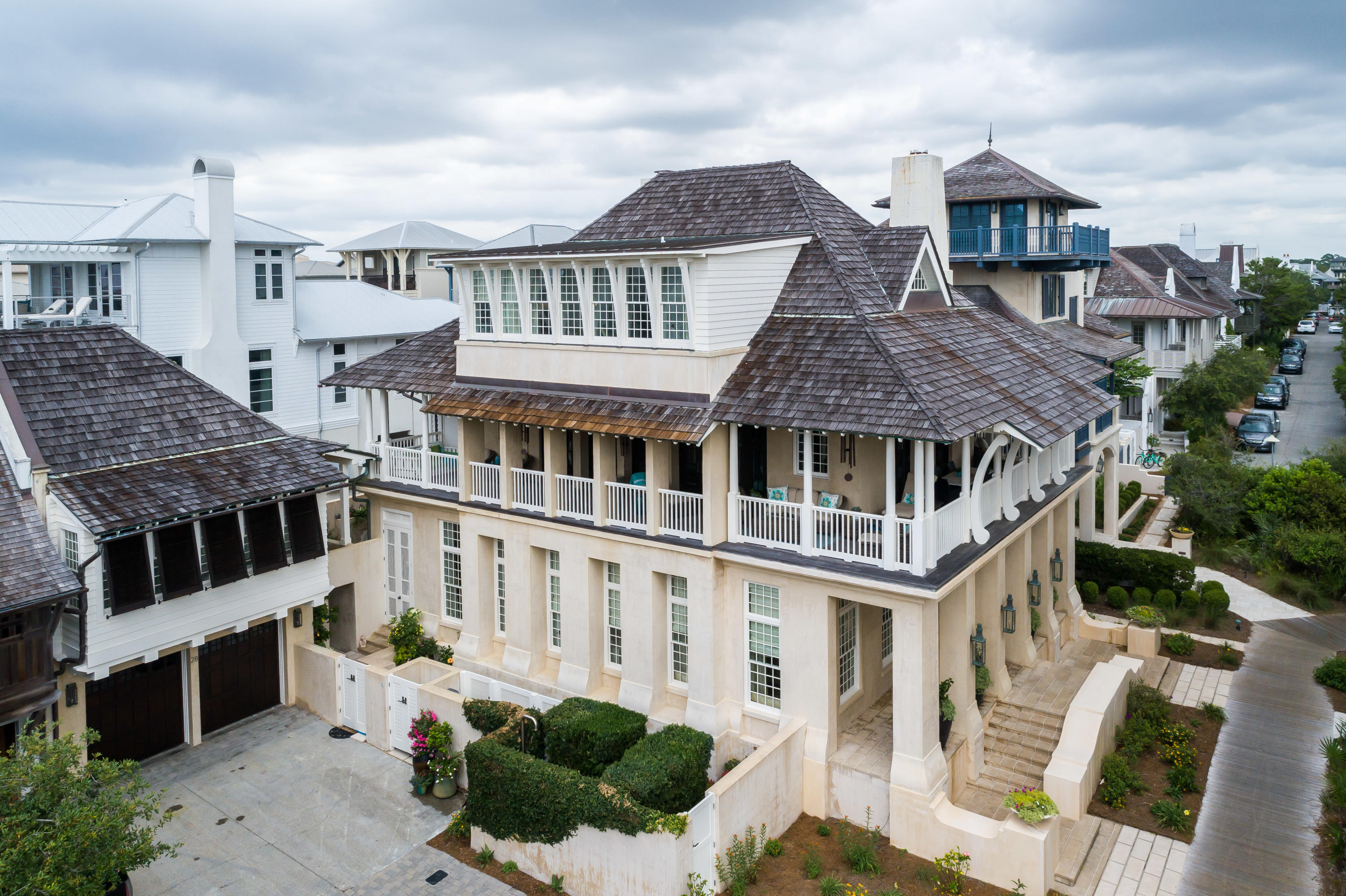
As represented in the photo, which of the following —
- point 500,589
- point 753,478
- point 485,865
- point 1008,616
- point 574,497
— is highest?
point 753,478

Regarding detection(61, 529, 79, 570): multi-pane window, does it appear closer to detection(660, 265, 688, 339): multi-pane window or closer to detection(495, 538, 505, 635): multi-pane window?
detection(495, 538, 505, 635): multi-pane window

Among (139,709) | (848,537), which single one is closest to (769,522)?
(848,537)

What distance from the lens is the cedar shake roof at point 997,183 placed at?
32.2 meters

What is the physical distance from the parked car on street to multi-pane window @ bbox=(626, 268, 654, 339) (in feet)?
188

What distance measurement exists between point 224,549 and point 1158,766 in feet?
66.6

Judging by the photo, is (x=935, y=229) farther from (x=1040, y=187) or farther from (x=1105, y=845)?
(x=1105, y=845)

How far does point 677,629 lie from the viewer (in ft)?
68.7

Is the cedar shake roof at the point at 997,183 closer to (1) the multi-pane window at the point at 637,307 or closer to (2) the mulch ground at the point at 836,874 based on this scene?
(1) the multi-pane window at the point at 637,307

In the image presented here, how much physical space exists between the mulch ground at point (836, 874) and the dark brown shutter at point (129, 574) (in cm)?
1272

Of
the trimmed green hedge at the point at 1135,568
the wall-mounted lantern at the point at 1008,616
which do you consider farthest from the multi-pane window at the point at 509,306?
the trimmed green hedge at the point at 1135,568

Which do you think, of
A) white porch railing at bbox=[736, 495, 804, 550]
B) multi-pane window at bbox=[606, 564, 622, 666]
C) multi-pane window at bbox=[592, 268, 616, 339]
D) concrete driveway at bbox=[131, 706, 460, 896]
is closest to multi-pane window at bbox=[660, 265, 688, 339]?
multi-pane window at bbox=[592, 268, 616, 339]

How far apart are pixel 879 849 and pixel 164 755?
14991 millimetres

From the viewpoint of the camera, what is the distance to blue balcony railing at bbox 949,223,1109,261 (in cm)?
3186

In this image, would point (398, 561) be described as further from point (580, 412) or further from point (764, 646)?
point (764, 646)
